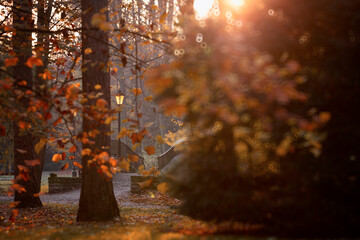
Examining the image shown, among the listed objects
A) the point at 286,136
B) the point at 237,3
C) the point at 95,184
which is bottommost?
the point at 95,184

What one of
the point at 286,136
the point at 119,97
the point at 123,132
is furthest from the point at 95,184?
the point at 119,97

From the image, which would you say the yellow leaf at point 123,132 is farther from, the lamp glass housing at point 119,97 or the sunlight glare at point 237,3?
the lamp glass housing at point 119,97

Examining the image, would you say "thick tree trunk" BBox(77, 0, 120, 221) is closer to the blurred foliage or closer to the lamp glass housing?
the blurred foliage

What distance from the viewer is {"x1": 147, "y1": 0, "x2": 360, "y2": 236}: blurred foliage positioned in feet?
15.3

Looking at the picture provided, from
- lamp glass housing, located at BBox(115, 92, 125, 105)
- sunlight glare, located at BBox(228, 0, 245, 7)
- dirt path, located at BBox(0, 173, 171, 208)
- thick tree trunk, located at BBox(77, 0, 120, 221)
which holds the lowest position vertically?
dirt path, located at BBox(0, 173, 171, 208)

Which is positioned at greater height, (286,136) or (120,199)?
(286,136)

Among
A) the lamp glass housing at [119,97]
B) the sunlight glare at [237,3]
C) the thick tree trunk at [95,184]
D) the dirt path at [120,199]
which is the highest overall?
the lamp glass housing at [119,97]

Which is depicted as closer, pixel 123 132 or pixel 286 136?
pixel 286 136

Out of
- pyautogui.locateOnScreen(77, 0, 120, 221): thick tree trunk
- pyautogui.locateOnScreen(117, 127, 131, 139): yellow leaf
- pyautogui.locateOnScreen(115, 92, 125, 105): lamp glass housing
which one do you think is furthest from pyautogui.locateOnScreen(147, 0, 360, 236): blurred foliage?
pyautogui.locateOnScreen(115, 92, 125, 105): lamp glass housing

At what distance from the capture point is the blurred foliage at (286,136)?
466 centimetres

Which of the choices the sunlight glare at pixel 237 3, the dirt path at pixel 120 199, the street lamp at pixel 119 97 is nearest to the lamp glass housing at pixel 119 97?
the street lamp at pixel 119 97

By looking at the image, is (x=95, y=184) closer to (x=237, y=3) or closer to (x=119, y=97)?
(x=237, y=3)

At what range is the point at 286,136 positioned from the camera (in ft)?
15.3

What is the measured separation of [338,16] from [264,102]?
172cm
